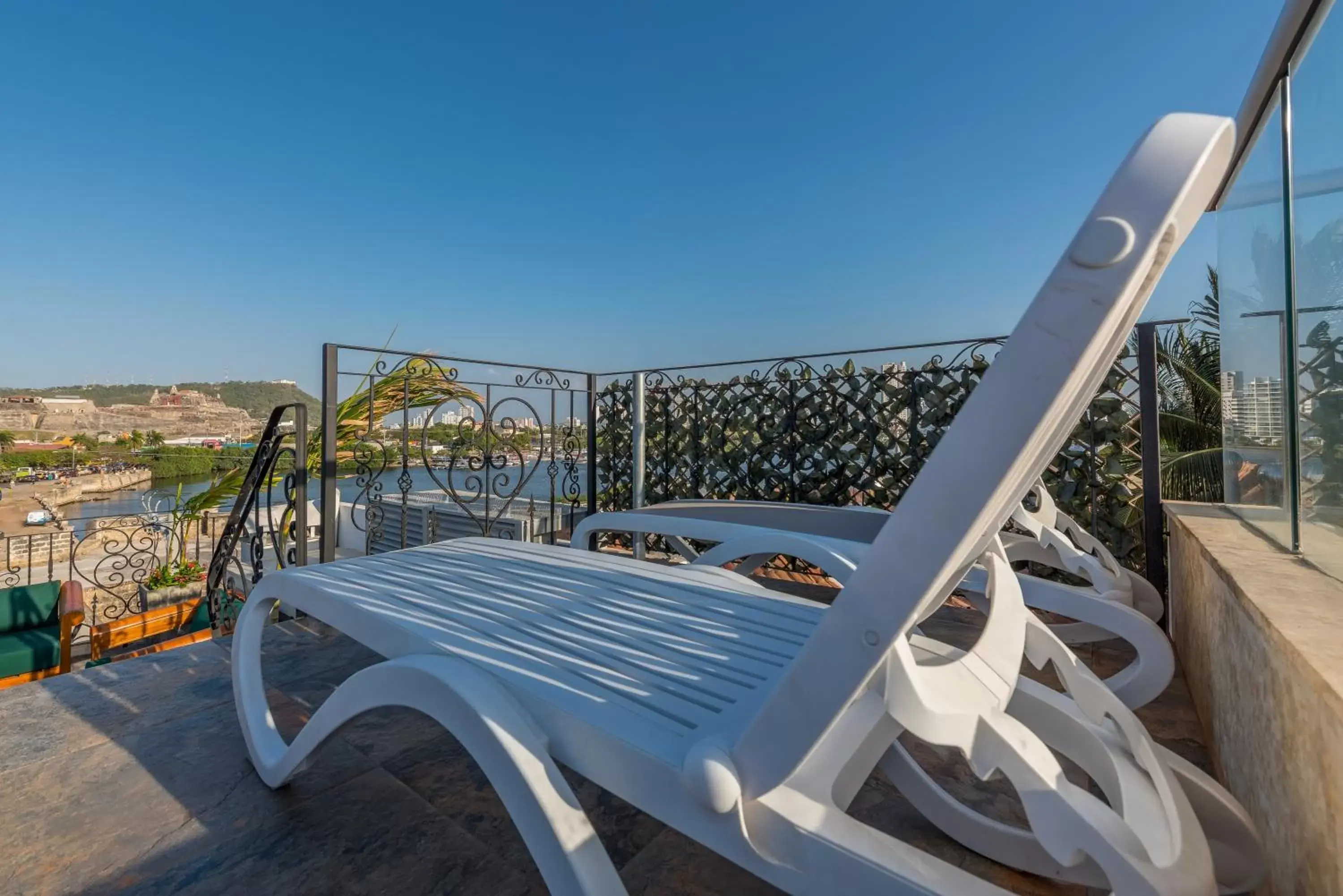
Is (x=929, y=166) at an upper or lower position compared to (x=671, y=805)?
upper

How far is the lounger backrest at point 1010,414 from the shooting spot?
468mm

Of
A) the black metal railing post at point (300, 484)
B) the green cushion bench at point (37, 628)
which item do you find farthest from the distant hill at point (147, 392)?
the black metal railing post at point (300, 484)

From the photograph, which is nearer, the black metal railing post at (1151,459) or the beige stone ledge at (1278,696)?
the beige stone ledge at (1278,696)

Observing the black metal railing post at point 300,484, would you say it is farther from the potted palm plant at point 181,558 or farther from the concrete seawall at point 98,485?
the concrete seawall at point 98,485

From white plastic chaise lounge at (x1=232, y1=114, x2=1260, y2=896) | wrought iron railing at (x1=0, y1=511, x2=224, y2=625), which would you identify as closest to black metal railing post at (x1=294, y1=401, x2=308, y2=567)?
white plastic chaise lounge at (x1=232, y1=114, x2=1260, y2=896)

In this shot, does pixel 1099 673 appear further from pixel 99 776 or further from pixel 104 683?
pixel 104 683

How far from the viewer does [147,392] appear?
63.6ft

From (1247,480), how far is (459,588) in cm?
310

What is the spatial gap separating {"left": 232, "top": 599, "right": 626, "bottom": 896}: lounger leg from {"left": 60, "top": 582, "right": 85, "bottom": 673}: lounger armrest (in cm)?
316

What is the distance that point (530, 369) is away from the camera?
386cm

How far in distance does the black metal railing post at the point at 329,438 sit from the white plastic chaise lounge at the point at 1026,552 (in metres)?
1.25

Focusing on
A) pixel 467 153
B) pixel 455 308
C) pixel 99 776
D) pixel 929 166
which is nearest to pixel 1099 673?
pixel 99 776

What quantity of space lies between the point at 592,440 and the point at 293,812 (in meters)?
3.16

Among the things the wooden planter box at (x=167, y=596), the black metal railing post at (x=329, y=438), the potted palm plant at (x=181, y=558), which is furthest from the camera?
the wooden planter box at (x=167, y=596)
